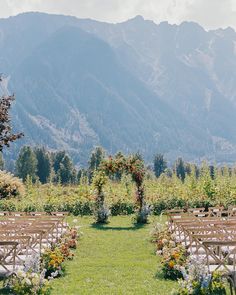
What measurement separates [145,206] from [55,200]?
6791mm

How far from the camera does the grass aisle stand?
9.41 m

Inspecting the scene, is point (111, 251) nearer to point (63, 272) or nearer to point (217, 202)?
point (63, 272)

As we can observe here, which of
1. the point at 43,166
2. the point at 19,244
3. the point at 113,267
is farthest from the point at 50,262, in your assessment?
the point at 43,166

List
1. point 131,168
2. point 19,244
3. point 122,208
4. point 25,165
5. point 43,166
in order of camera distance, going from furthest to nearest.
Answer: point 43,166 < point 25,165 < point 122,208 < point 131,168 < point 19,244

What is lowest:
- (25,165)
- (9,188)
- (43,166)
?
(9,188)

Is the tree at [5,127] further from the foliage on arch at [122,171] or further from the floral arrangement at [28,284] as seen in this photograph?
the floral arrangement at [28,284]

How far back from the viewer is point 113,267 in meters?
11.6

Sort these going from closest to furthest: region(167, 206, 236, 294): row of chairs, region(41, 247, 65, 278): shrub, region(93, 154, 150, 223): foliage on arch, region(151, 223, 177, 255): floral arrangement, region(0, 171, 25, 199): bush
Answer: region(167, 206, 236, 294): row of chairs → region(41, 247, 65, 278): shrub → region(151, 223, 177, 255): floral arrangement → region(93, 154, 150, 223): foliage on arch → region(0, 171, 25, 199): bush

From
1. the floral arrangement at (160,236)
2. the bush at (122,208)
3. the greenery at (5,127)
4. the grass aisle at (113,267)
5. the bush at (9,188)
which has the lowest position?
the grass aisle at (113,267)

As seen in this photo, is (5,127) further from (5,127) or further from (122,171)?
(122,171)

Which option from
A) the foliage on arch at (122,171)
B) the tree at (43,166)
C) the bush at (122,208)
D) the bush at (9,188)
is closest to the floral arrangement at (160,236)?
the foliage on arch at (122,171)

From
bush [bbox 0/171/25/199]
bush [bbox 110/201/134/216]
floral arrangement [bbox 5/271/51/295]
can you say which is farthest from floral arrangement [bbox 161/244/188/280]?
bush [bbox 0/171/25/199]

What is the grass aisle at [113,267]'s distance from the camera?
9.41 meters

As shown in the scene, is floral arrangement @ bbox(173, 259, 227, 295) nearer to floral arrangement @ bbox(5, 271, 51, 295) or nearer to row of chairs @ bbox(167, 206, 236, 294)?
row of chairs @ bbox(167, 206, 236, 294)
